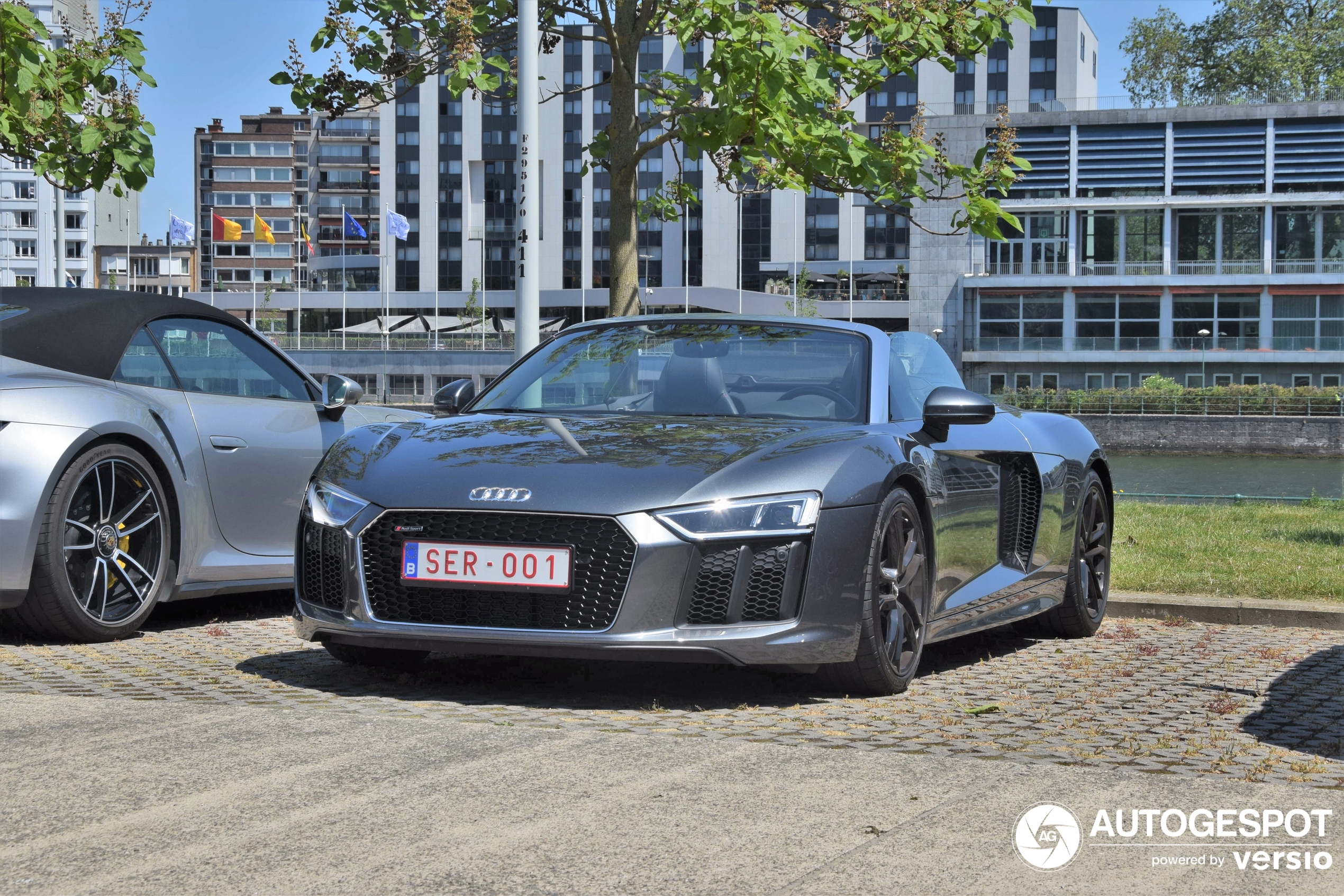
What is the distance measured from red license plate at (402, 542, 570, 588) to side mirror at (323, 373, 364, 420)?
273cm

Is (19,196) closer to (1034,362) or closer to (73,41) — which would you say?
(1034,362)

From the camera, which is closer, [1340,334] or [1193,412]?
[1193,412]

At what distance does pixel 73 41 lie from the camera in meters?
10.7

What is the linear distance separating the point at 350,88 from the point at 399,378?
242 ft

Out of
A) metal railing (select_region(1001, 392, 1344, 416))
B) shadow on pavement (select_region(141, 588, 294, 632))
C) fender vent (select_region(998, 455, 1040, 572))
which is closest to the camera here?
fender vent (select_region(998, 455, 1040, 572))

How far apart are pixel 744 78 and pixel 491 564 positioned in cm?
482

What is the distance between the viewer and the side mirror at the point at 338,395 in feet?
24.4

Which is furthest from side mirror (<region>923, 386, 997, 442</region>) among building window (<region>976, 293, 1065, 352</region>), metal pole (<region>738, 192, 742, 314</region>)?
metal pole (<region>738, 192, 742, 314</region>)

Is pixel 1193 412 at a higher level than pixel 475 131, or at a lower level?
lower

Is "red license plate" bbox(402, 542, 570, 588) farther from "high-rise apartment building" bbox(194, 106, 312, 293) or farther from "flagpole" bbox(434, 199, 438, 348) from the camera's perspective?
"high-rise apartment building" bbox(194, 106, 312, 293)

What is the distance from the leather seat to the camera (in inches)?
224

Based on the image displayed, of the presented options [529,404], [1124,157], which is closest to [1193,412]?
[1124,157]

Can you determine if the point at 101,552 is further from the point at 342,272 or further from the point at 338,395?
the point at 342,272

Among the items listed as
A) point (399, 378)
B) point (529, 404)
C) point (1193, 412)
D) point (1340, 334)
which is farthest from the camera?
point (399, 378)
